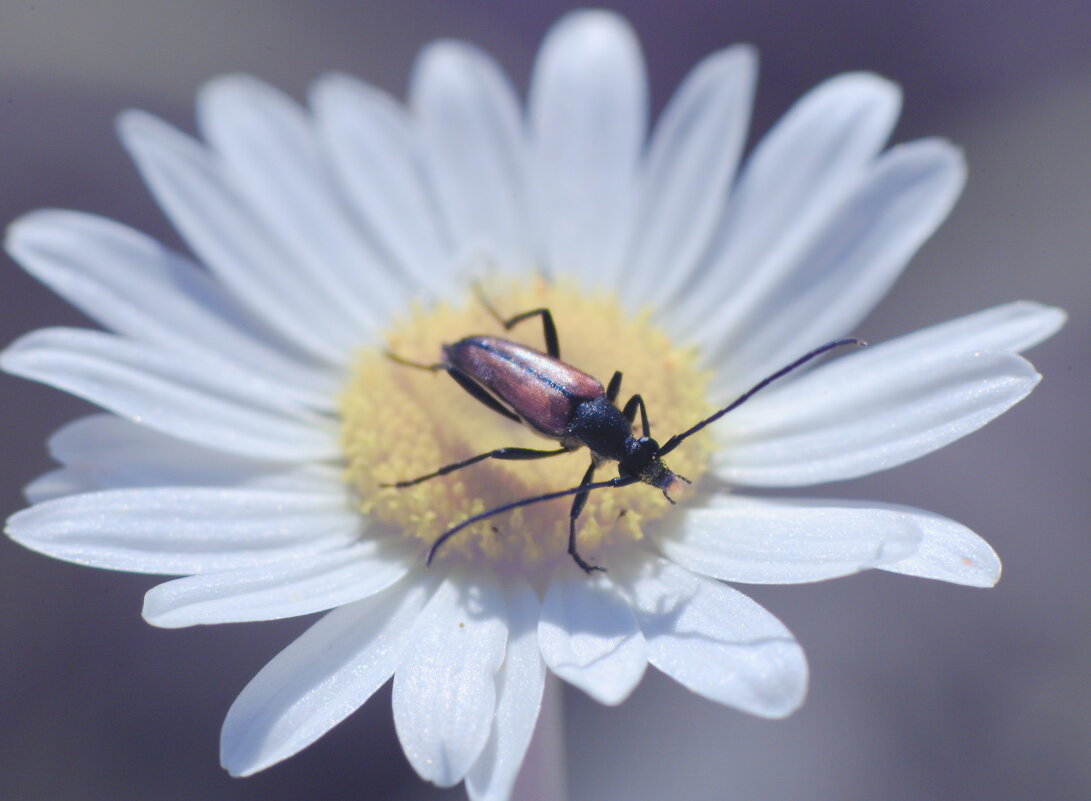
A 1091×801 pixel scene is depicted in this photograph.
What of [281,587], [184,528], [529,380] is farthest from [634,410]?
[184,528]

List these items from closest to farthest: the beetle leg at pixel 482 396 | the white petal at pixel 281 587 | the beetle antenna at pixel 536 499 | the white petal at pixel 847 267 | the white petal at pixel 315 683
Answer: the white petal at pixel 315 683
the white petal at pixel 281 587
the beetle antenna at pixel 536 499
the beetle leg at pixel 482 396
the white petal at pixel 847 267

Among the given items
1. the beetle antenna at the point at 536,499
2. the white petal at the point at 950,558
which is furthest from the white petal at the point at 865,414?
the beetle antenna at the point at 536,499

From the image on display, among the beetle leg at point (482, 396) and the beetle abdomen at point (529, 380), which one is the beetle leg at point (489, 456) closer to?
the beetle abdomen at point (529, 380)

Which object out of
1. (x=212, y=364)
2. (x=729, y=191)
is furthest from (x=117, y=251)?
(x=729, y=191)

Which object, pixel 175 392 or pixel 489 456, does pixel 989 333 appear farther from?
pixel 175 392

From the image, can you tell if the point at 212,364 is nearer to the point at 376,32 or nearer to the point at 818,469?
the point at 818,469

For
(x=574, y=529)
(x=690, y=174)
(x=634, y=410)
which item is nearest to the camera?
(x=574, y=529)

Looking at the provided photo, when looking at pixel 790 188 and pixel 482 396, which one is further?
pixel 790 188
